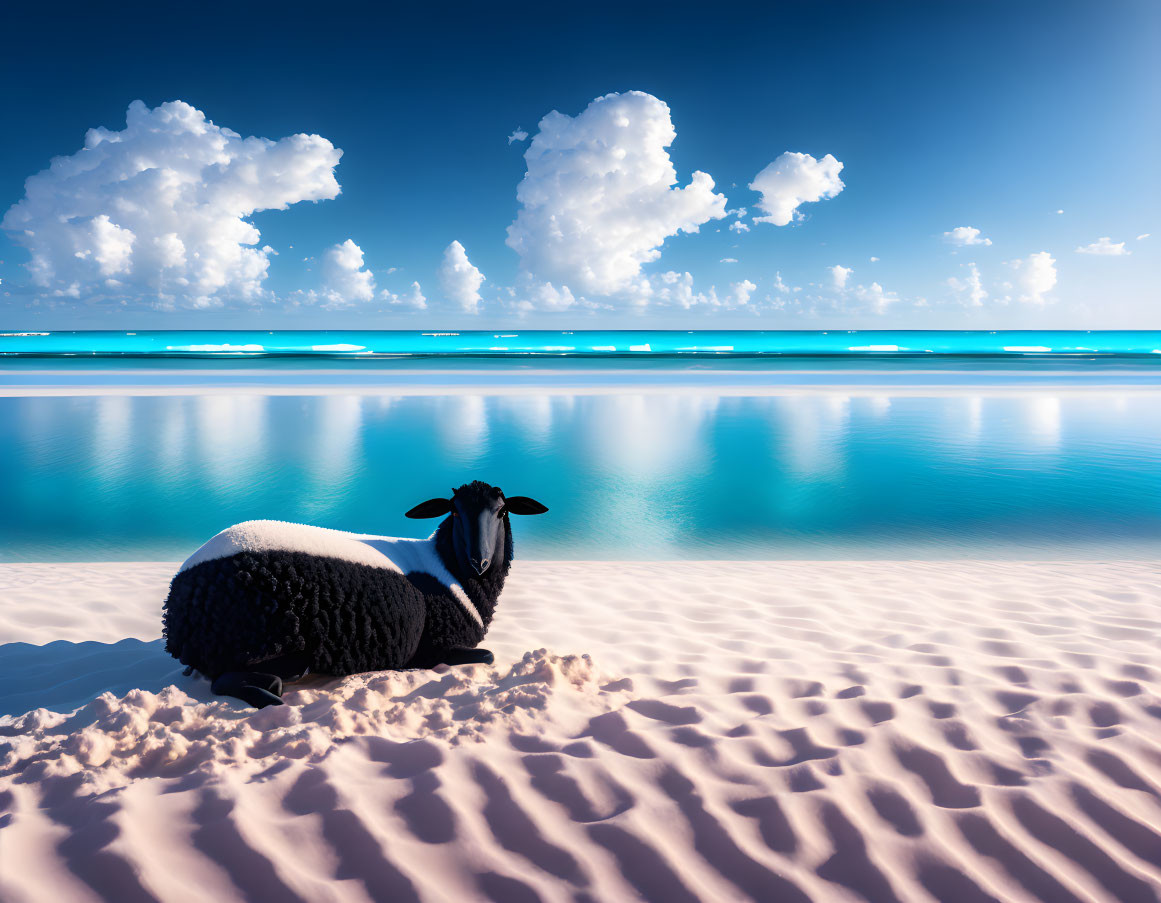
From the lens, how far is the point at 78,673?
3.66 meters

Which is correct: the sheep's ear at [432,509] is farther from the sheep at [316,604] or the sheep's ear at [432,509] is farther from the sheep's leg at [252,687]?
the sheep's leg at [252,687]

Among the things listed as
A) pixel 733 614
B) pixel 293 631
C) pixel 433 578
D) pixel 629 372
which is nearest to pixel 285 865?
pixel 293 631

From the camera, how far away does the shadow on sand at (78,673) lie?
10.8ft

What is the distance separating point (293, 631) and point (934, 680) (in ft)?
10.9

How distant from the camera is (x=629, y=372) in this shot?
39438 millimetres

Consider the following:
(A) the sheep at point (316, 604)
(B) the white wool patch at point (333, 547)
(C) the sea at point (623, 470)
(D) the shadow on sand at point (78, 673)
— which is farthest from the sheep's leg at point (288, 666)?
(C) the sea at point (623, 470)

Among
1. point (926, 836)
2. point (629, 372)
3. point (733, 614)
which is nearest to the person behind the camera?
point (926, 836)

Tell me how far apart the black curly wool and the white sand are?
0.18 meters

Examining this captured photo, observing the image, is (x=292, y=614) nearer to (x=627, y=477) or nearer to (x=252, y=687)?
(x=252, y=687)

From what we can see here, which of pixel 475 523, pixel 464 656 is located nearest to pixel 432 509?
pixel 475 523

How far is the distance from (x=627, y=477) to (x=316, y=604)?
27.5 ft

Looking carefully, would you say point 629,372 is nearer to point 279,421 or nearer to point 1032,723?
point 279,421

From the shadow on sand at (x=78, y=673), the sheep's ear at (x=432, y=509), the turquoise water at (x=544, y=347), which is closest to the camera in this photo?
the shadow on sand at (x=78, y=673)

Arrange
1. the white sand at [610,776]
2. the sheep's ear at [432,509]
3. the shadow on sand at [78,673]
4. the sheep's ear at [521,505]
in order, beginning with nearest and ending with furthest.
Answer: the white sand at [610,776] < the shadow on sand at [78,673] < the sheep's ear at [432,509] < the sheep's ear at [521,505]
